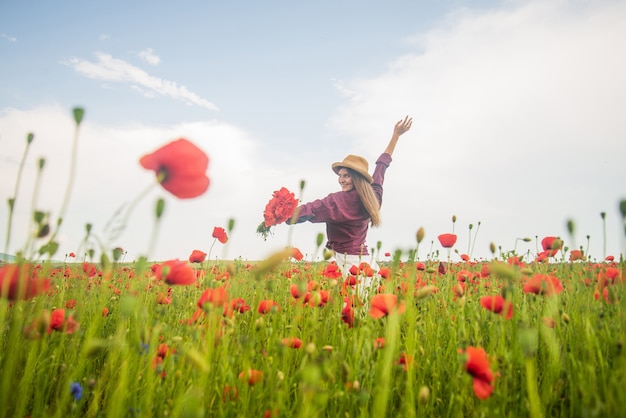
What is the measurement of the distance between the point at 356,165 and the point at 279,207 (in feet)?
8.73

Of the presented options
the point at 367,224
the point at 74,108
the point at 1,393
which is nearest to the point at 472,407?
the point at 1,393

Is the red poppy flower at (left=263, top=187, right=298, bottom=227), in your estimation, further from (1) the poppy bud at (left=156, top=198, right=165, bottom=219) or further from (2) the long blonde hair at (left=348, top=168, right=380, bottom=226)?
(1) the poppy bud at (left=156, top=198, right=165, bottom=219)

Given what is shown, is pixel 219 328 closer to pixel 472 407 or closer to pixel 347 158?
pixel 472 407

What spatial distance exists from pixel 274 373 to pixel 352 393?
1.16 feet

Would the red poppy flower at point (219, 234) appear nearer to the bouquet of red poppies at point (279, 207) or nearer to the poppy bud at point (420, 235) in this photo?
the bouquet of red poppies at point (279, 207)

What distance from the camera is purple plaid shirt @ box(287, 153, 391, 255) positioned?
550 centimetres

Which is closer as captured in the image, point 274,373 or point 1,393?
point 1,393

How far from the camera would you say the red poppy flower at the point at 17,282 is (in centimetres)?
116

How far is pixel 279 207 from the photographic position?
11.8 ft

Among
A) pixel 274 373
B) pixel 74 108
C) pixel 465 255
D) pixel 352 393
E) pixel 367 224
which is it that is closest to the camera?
pixel 74 108

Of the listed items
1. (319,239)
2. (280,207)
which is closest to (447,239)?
(319,239)

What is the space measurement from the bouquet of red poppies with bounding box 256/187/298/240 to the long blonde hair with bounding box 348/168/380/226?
87.6 inches

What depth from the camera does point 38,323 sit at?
132 cm

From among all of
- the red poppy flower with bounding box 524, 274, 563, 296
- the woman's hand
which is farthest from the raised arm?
the red poppy flower with bounding box 524, 274, 563, 296
